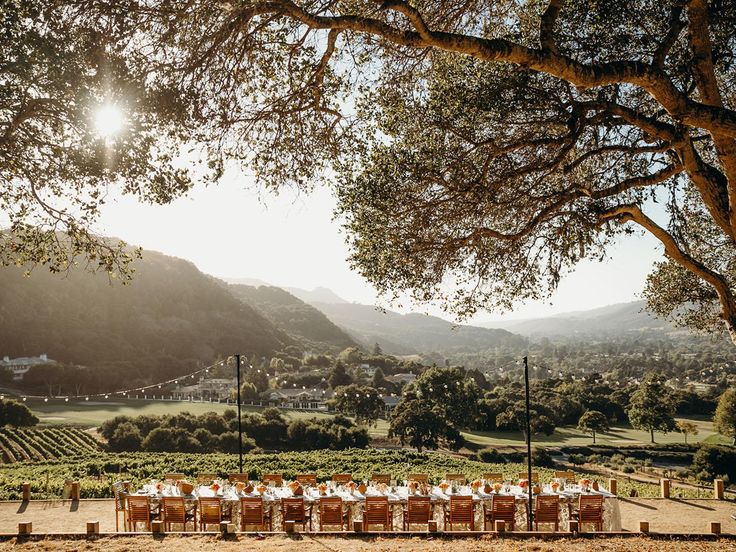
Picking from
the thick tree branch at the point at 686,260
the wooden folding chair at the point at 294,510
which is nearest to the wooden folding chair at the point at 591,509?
the thick tree branch at the point at 686,260

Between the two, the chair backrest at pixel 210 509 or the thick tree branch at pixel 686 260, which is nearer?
the thick tree branch at pixel 686 260

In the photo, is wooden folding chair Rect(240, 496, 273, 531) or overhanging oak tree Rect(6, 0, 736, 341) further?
wooden folding chair Rect(240, 496, 273, 531)

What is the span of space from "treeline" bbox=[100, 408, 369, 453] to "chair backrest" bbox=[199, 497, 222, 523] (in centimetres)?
3050

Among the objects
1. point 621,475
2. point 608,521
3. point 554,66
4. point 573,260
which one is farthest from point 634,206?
point 621,475

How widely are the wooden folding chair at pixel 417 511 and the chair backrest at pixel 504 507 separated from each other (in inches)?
48.0

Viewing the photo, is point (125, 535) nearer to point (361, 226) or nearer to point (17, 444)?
point (361, 226)

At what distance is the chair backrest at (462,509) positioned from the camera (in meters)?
9.97

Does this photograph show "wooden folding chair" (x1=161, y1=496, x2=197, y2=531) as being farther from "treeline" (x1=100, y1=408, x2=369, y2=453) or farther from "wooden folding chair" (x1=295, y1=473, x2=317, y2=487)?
"treeline" (x1=100, y1=408, x2=369, y2=453)

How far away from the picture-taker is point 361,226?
25.0 feet

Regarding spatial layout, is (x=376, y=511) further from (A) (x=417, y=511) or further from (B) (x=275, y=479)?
(B) (x=275, y=479)

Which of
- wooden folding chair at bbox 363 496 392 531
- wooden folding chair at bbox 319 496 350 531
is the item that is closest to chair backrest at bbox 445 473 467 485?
wooden folding chair at bbox 363 496 392 531

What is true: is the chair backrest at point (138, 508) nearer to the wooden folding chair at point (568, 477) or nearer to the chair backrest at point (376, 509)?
the chair backrest at point (376, 509)

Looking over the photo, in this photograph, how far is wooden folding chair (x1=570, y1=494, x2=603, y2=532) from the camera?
10.0 m

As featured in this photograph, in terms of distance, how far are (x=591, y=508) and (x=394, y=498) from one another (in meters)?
3.61
